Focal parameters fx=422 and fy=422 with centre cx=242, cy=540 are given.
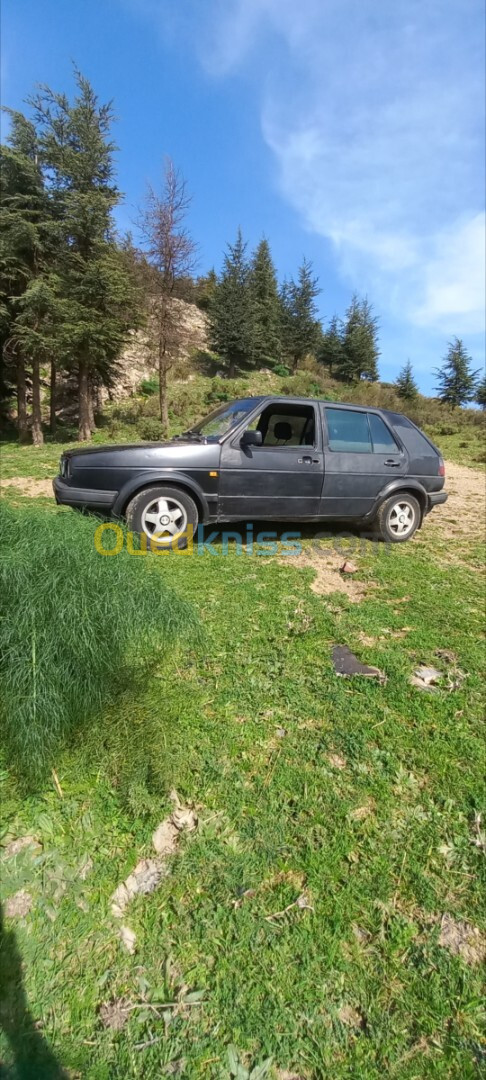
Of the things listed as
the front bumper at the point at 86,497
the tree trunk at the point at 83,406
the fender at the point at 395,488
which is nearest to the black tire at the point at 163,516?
the front bumper at the point at 86,497

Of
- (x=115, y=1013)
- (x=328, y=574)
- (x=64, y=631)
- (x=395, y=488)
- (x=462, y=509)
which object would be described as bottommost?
(x=115, y=1013)

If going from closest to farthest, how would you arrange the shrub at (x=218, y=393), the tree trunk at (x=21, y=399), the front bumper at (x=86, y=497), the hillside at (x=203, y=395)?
the front bumper at (x=86, y=497)
the tree trunk at (x=21, y=399)
the hillside at (x=203, y=395)
the shrub at (x=218, y=393)

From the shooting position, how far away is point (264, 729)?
2271 millimetres

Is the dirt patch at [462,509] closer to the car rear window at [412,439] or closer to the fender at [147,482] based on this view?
the car rear window at [412,439]

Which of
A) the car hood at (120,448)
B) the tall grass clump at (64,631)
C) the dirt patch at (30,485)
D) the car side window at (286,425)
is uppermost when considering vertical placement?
the car side window at (286,425)

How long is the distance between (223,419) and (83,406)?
14548 mm

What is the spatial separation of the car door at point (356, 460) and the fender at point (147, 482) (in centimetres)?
164

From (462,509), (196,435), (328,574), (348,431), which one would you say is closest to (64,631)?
(328,574)

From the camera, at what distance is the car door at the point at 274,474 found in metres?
4.59

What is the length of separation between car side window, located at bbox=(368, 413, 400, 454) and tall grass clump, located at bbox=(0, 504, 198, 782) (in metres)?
3.96

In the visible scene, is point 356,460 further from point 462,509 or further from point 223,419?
point 462,509

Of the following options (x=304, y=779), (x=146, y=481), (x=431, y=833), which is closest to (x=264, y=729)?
(x=304, y=779)

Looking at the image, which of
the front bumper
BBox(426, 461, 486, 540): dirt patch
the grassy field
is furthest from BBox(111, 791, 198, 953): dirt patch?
BBox(426, 461, 486, 540): dirt patch

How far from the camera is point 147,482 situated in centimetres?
431
